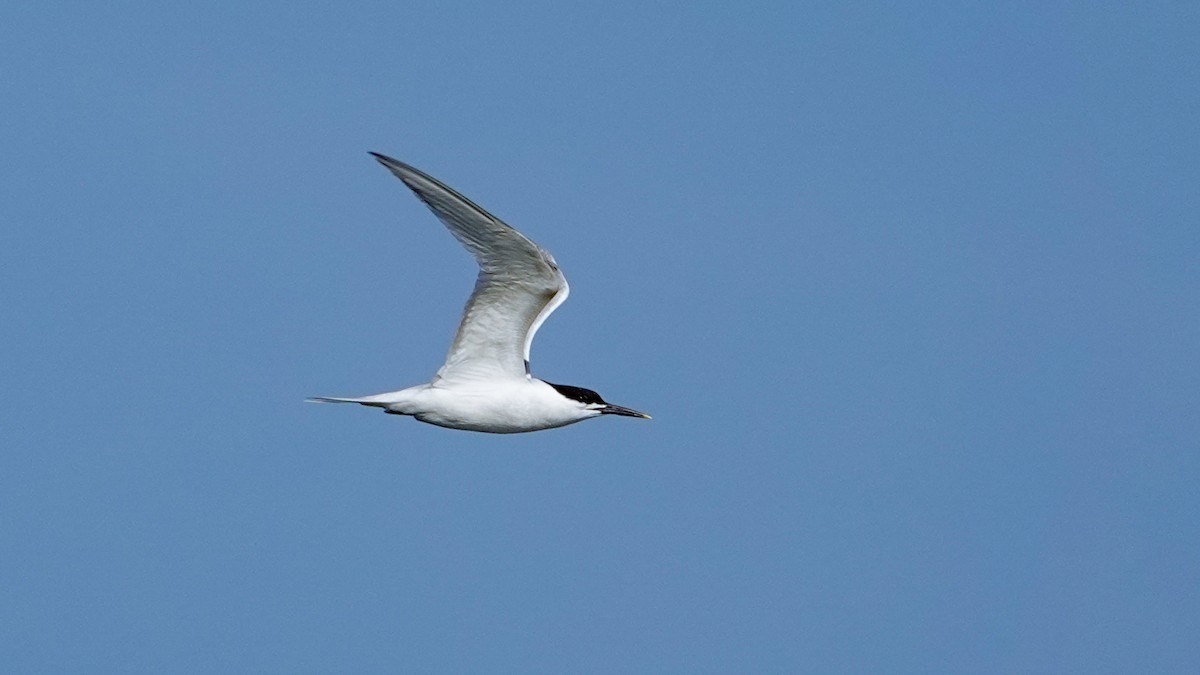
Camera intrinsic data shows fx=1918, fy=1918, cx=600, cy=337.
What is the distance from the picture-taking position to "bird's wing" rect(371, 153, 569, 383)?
1798 centimetres

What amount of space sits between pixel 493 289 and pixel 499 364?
37.8 inches

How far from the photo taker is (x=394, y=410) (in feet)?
63.9

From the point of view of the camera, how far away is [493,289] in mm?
19078

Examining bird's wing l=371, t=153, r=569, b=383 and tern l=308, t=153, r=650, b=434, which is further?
tern l=308, t=153, r=650, b=434

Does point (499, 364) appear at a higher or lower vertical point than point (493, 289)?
lower

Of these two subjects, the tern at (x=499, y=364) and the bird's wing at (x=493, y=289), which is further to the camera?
the tern at (x=499, y=364)

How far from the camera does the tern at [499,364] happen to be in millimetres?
18781

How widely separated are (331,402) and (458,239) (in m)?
2.04

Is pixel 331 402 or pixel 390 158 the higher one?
pixel 390 158

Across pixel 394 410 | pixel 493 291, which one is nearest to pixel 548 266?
pixel 493 291

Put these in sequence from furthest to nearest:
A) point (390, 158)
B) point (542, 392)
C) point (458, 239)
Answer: point (542, 392), point (458, 239), point (390, 158)

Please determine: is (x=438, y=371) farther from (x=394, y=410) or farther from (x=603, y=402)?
(x=603, y=402)

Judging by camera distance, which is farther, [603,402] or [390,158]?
[603,402]

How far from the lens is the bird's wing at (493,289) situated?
1798 centimetres
